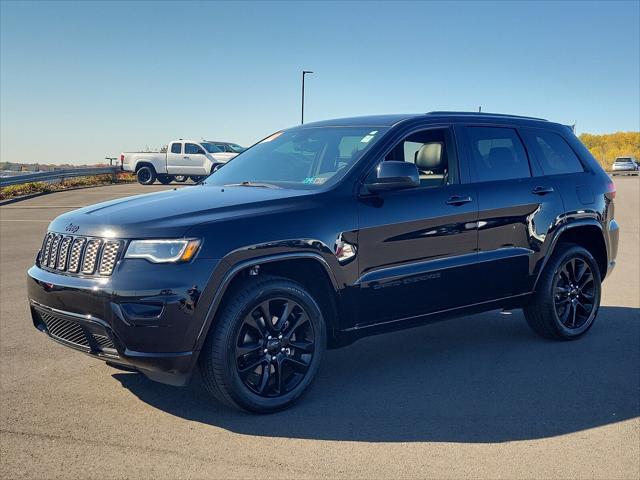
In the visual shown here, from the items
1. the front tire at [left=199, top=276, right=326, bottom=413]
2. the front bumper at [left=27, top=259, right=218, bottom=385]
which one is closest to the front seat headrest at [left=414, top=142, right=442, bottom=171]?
the front tire at [left=199, top=276, right=326, bottom=413]

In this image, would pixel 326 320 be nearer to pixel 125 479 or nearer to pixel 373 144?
pixel 373 144

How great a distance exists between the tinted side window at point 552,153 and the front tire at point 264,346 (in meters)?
2.81

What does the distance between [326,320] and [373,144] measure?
1312 mm

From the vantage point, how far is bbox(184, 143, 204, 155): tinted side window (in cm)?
3194

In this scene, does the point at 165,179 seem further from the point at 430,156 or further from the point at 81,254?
the point at 81,254

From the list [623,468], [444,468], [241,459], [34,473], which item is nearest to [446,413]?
[444,468]

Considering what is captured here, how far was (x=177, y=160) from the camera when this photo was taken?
105 feet

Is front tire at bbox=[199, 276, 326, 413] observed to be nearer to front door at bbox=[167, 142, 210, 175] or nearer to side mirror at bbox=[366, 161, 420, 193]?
side mirror at bbox=[366, 161, 420, 193]

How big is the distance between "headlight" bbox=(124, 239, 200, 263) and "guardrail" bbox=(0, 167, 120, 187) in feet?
69.7

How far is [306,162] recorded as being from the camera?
540cm

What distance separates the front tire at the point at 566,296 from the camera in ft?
19.7

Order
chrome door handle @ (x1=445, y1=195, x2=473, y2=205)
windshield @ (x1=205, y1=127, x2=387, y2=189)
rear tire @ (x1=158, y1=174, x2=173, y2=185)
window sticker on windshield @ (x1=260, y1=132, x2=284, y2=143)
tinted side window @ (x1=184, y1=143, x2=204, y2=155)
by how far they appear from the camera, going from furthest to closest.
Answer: rear tire @ (x1=158, y1=174, x2=173, y2=185) < tinted side window @ (x1=184, y1=143, x2=204, y2=155) < window sticker on windshield @ (x1=260, y1=132, x2=284, y2=143) < chrome door handle @ (x1=445, y1=195, x2=473, y2=205) < windshield @ (x1=205, y1=127, x2=387, y2=189)

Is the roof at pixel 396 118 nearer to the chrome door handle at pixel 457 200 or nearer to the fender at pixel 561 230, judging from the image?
the chrome door handle at pixel 457 200

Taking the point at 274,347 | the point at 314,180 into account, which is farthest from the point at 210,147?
the point at 274,347
